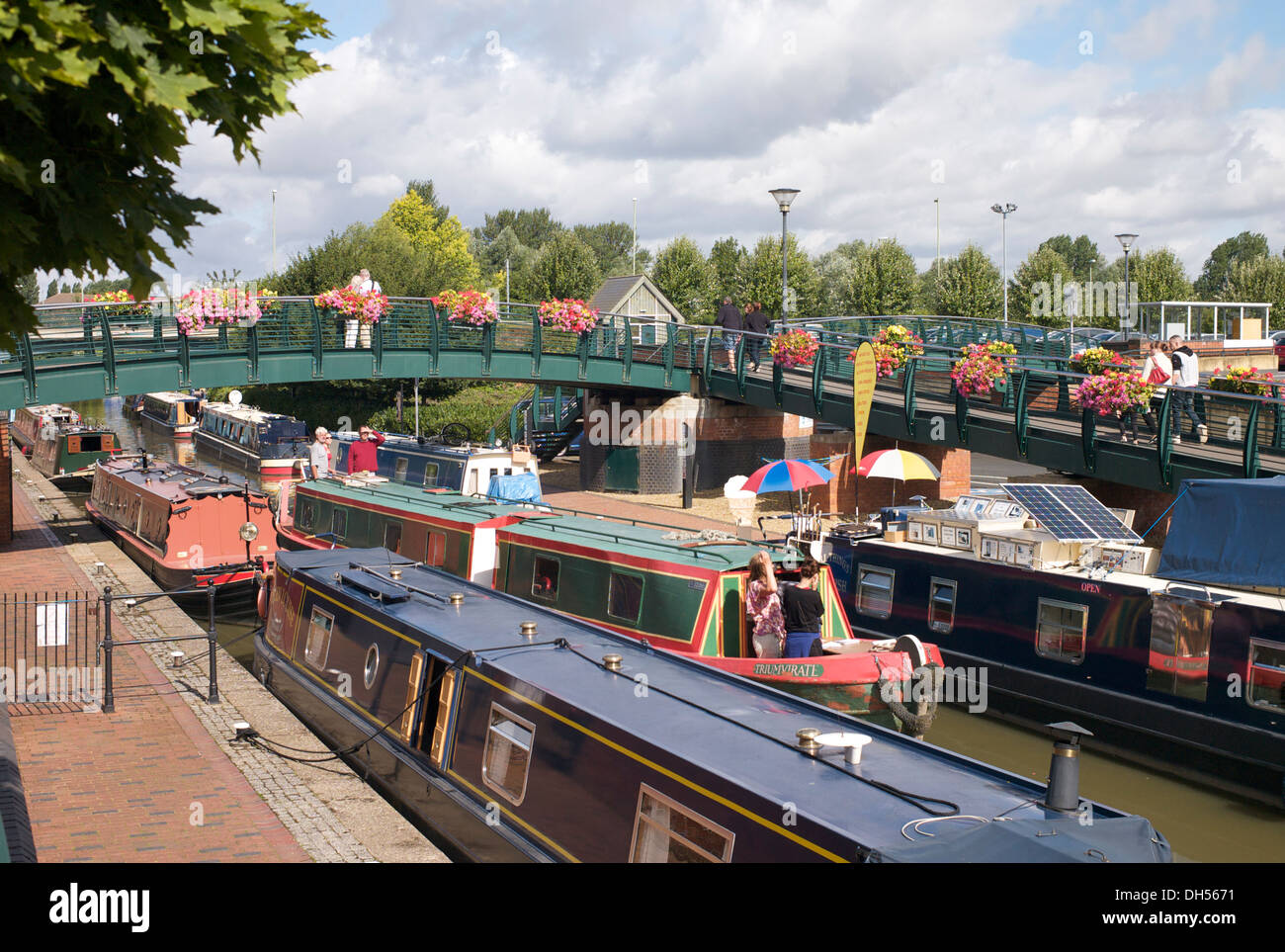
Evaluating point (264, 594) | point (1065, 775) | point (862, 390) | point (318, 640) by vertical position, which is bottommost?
point (264, 594)

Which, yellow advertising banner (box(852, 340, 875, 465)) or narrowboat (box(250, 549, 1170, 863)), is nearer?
narrowboat (box(250, 549, 1170, 863))

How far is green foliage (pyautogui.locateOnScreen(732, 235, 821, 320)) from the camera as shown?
5538 cm

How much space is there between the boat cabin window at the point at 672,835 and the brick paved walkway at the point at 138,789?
2884 mm

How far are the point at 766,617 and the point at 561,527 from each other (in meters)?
3.54

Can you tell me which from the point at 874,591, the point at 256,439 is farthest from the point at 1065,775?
the point at 256,439

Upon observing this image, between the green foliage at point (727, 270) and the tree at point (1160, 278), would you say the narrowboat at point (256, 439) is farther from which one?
the tree at point (1160, 278)

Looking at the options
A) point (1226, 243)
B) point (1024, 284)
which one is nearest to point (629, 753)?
point (1024, 284)

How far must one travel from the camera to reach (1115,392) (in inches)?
667

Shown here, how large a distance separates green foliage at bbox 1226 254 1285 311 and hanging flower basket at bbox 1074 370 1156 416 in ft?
135

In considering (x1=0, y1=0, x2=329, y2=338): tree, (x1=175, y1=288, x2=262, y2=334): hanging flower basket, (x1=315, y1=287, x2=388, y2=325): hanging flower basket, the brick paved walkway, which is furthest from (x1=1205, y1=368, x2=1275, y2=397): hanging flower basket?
(x1=175, y1=288, x2=262, y2=334): hanging flower basket

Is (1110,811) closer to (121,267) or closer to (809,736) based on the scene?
(809,736)

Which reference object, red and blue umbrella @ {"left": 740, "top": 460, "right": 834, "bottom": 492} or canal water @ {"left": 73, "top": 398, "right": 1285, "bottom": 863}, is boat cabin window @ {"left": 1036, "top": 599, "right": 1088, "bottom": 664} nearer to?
canal water @ {"left": 73, "top": 398, "right": 1285, "bottom": 863}

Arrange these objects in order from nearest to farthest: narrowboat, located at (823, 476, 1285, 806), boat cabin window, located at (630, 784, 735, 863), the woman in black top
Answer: boat cabin window, located at (630, 784, 735, 863)
the woman in black top
narrowboat, located at (823, 476, 1285, 806)

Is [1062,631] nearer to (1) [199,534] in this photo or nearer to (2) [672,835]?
(2) [672,835]
